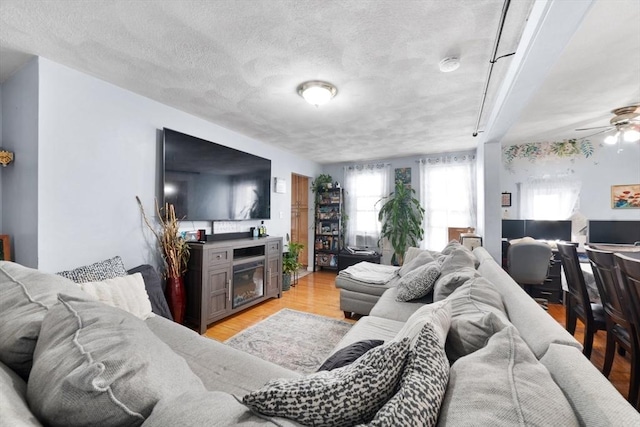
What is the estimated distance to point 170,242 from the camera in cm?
259

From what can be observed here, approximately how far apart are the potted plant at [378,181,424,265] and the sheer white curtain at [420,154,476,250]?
0.60 ft

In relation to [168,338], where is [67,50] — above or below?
above

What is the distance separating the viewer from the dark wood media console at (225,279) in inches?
105

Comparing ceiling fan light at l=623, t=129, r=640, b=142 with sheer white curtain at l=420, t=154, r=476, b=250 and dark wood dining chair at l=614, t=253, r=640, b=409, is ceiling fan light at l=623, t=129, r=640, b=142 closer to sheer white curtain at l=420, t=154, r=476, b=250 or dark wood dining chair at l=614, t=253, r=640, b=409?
sheer white curtain at l=420, t=154, r=476, b=250

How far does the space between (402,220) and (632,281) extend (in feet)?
11.1

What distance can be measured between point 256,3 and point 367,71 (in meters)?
0.98

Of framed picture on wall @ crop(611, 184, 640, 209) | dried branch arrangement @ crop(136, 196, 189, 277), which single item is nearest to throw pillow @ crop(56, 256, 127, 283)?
dried branch arrangement @ crop(136, 196, 189, 277)

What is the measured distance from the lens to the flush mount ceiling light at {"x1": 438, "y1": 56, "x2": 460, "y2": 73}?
1863mm

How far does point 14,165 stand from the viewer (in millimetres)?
2090

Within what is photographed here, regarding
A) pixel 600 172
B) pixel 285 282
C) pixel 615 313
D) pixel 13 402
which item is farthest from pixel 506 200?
pixel 13 402

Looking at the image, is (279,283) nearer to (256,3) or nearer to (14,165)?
(14,165)

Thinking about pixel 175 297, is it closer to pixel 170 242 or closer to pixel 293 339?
pixel 170 242

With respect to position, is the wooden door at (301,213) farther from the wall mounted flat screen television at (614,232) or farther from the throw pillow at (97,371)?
the throw pillow at (97,371)

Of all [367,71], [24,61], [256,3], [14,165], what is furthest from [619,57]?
[14,165]
